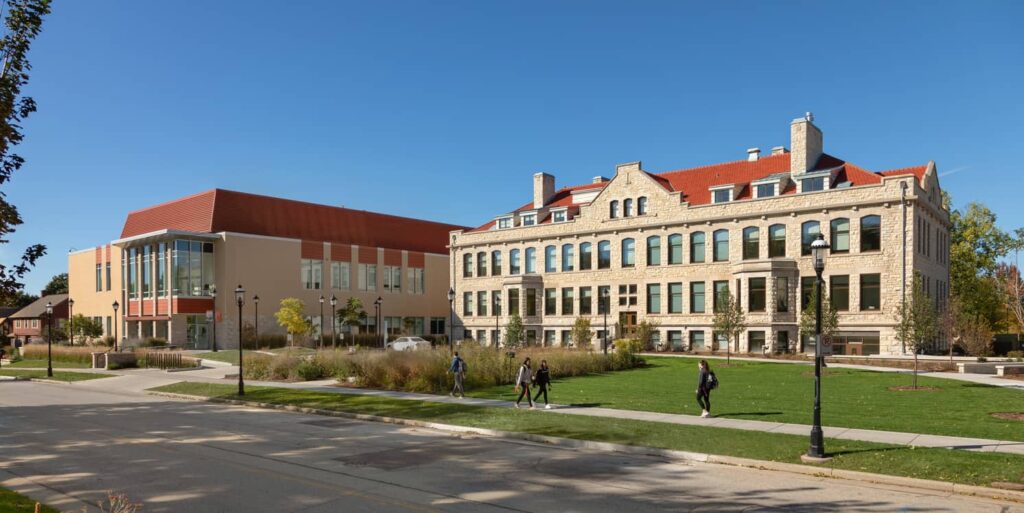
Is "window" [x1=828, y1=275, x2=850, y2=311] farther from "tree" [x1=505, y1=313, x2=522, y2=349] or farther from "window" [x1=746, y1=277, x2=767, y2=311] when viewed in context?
"tree" [x1=505, y1=313, x2=522, y2=349]

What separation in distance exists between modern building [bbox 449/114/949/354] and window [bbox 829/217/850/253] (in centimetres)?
7

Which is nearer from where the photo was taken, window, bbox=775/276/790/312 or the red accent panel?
window, bbox=775/276/790/312

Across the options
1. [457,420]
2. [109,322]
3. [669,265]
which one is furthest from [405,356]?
[109,322]

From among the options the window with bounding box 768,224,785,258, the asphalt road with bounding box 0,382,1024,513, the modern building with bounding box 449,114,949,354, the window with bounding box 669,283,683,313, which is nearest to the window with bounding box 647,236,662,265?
the modern building with bounding box 449,114,949,354

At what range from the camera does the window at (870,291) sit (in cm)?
4394

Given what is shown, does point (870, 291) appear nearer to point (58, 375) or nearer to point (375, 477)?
point (375, 477)

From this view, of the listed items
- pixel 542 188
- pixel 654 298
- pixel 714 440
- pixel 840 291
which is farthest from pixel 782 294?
pixel 714 440

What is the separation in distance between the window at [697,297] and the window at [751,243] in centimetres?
420

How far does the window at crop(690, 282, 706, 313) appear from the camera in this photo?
2030 inches

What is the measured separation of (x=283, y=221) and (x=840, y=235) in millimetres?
51403

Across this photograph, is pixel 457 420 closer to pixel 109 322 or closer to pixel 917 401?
pixel 917 401

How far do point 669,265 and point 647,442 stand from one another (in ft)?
131

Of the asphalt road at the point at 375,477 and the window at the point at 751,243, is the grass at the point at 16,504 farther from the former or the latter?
the window at the point at 751,243

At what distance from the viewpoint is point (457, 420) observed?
754 inches
